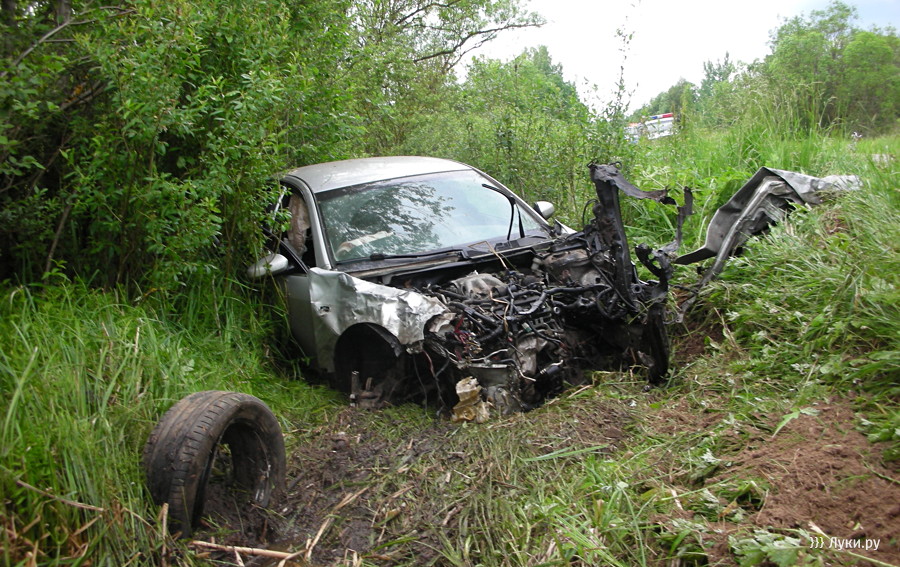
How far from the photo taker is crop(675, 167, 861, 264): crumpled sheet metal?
5.09m

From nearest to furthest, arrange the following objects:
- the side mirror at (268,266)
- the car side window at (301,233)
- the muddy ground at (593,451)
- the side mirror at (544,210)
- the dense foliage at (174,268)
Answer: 1. the muddy ground at (593,451)
2. the dense foliage at (174,268)
3. the side mirror at (268,266)
4. the car side window at (301,233)
5. the side mirror at (544,210)

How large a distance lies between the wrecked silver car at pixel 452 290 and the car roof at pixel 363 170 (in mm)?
21

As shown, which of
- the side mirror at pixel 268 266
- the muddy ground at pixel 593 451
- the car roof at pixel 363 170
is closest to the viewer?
the muddy ground at pixel 593 451

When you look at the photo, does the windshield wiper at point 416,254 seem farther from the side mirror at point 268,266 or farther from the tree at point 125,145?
the tree at point 125,145

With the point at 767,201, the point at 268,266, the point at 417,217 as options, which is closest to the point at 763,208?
the point at 767,201

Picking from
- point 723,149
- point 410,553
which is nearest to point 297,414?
point 410,553

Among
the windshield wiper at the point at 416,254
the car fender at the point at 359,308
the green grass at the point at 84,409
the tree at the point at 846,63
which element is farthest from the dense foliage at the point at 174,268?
the tree at the point at 846,63

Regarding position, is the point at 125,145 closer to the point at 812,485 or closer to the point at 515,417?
the point at 515,417

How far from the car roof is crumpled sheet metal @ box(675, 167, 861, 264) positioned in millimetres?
2177

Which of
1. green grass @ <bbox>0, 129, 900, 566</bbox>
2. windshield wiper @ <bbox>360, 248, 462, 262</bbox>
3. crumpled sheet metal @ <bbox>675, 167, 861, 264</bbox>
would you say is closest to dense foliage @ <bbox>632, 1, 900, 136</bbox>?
crumpled sheet metal @ <bbox>675, 167, 861, 264</bbox>

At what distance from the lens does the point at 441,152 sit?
35.0 ft

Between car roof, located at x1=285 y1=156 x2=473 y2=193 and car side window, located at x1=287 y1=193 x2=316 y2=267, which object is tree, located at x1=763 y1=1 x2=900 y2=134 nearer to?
car roof, located at x1=285 y1=156 x2=473 y2=193

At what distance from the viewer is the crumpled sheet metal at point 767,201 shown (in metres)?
5.09

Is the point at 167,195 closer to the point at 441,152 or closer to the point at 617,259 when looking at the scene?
the point at 617,259
